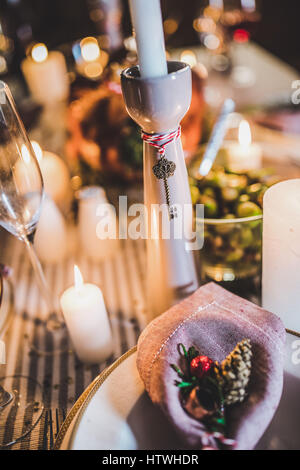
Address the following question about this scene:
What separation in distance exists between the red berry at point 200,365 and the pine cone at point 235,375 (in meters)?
0.01

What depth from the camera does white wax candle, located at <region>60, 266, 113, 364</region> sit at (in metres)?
0.52

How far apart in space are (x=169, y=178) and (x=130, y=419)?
261 mm

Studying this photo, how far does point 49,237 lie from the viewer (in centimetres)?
75


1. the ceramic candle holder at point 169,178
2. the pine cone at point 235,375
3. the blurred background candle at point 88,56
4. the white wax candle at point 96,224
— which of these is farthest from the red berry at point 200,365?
the blurred background candle at point 88,56

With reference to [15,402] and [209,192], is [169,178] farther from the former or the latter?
[15,402]

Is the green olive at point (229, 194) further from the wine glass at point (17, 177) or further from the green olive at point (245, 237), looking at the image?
the wine glass at point (17, 177)

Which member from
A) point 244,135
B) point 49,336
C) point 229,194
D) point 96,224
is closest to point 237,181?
point 229,194

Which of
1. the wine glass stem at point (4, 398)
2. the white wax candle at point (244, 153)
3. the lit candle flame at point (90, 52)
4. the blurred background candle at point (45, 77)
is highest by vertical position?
the lit candle flame at point (90, 52)

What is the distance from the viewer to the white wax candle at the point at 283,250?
0.42 m

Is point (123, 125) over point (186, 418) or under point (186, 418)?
over

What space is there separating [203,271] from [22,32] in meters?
2.11

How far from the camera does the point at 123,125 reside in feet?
2.69

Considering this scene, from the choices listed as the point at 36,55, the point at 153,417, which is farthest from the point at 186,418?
the point at 36,55
